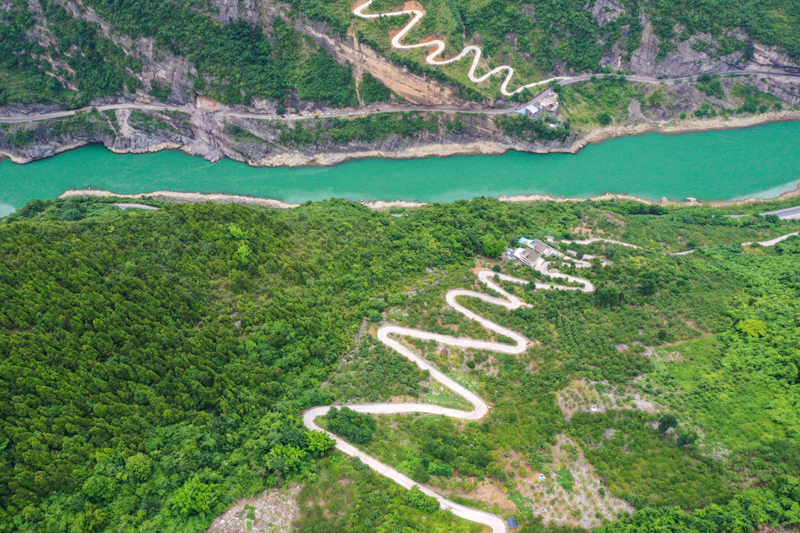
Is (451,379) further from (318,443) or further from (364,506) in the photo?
(364,506)

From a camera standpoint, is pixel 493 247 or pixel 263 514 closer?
pixel 263 514

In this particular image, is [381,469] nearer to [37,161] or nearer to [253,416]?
[253,416]

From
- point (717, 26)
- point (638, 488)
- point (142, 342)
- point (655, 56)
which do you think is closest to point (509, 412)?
point (638, 488)

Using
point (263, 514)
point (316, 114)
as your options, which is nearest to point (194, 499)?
point (263, 514)

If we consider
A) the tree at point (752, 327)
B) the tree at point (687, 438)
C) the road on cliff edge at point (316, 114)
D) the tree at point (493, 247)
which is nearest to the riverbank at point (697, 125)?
the road on cliff edge at point (316, 114)

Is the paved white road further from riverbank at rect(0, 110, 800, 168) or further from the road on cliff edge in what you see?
the road on cliff edge
